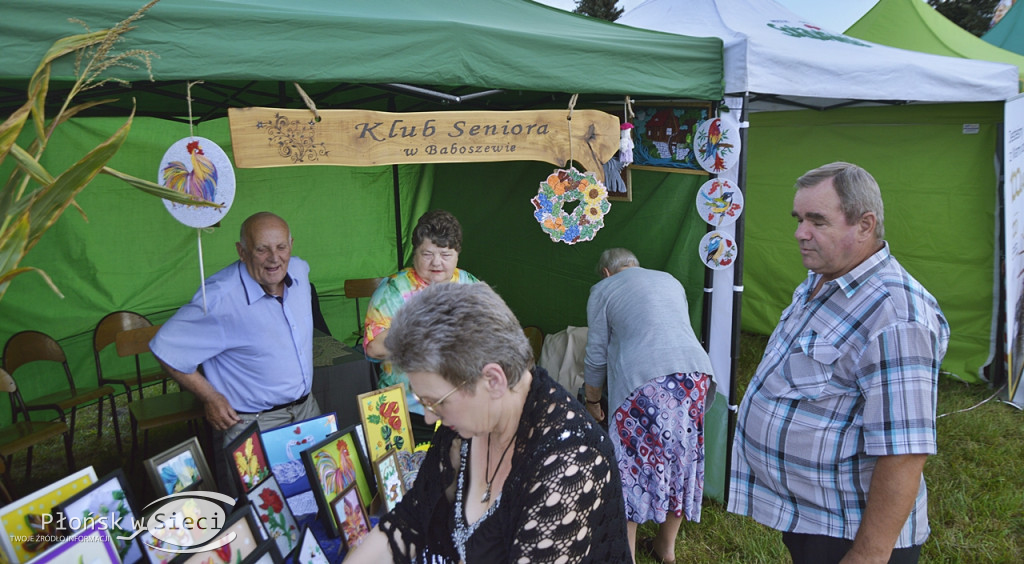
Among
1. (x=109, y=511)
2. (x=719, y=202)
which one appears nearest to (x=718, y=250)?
(x=719, y=202)

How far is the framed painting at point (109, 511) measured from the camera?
127 cm

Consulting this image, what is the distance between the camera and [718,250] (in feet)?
9.59

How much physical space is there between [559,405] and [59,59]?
4.68ft

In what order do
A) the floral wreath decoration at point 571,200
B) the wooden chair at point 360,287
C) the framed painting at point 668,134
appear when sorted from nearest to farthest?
the floral wreath decoration at point 571,200, the framed painting at point 668,134, the wooden chair at point 360,287

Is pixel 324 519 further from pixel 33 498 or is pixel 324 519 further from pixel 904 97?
pixel 904 97

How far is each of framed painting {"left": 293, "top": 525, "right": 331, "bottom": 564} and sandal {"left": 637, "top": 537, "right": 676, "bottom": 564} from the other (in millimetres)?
1776

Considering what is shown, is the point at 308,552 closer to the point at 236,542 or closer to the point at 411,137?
the point at 236,542

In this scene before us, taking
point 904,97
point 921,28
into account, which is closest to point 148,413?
point 904,97

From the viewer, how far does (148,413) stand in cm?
339

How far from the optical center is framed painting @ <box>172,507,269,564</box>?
1239 mm

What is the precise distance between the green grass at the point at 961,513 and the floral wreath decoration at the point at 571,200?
146 centimetres

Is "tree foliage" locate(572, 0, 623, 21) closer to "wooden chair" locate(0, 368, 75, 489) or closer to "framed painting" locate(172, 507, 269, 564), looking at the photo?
"wooden chair" locate(0, 368, 75, 489)

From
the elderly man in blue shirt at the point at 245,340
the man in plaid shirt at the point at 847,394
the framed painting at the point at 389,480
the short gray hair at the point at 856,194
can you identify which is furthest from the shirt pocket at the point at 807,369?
the elderly man in blue shirt at the point at 245,340

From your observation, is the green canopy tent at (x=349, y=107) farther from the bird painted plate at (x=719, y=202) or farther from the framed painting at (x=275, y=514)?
the framed painting at (x=275, y=514)
